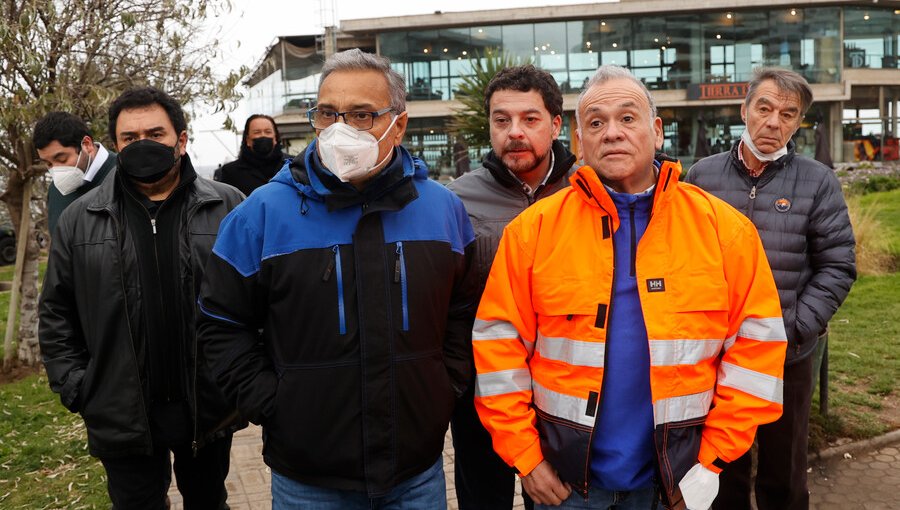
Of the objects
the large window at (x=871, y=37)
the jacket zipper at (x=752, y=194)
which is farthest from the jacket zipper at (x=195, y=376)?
the large window at (x=871, y=37)

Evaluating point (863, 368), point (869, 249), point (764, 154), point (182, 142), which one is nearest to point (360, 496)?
point (182, 142)

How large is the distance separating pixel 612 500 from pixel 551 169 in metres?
1.56

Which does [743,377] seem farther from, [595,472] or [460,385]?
[460,385]

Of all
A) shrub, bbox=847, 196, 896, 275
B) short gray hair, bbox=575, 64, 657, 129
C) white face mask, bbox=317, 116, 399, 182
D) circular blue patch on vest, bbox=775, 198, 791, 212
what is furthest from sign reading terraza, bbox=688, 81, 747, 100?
white face mask, bbox=317, 116, 399, 182

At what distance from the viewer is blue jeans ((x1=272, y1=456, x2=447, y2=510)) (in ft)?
7.60

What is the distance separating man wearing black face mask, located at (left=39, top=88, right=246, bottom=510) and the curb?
4053mm

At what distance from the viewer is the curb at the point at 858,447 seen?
4.84 m

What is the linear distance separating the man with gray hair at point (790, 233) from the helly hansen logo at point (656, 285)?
4.92 feet

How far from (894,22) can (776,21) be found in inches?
320

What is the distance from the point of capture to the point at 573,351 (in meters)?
2.25

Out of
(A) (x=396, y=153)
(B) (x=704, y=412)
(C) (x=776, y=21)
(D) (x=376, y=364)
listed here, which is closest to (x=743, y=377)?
(B) (x=704, y=412)

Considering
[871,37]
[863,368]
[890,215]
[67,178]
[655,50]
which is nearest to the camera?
[67,178]

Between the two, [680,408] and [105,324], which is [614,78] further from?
→ [105,324]

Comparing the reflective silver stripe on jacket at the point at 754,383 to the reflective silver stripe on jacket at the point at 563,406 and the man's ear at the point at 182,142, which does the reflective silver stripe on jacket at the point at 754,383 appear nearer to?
the reflective silver stripe on jacket at the point at 563,406
